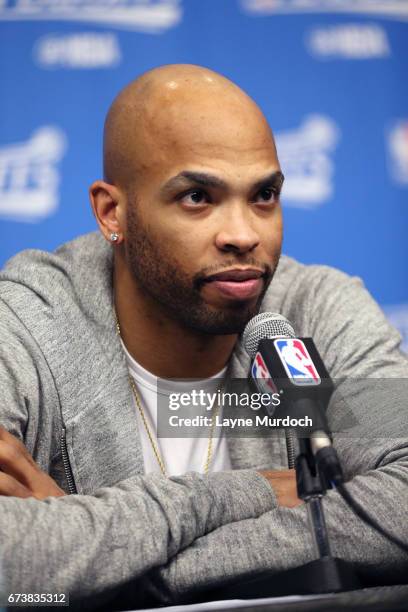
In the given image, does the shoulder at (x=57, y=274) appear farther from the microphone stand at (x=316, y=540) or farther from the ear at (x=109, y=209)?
the microphone stand at (x=316, y=540)

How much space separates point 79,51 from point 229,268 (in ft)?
4.41

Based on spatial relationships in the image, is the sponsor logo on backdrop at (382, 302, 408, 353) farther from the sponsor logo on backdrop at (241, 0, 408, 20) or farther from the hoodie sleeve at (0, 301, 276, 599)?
the hoodie sleeve at (0, 301, 276, 599)

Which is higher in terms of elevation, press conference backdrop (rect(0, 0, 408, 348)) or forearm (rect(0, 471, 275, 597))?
press conference backdrop (rect(0, 0, 408, 348))

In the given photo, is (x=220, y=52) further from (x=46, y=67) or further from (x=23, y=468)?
(x=23, y=468)

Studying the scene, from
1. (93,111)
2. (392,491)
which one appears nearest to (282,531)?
(392,491)

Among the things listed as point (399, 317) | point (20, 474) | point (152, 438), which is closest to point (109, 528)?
point (20, 474)

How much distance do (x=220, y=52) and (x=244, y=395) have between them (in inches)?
53.2

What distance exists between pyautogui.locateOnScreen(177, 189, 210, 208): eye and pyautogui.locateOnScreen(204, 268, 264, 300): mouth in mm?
154

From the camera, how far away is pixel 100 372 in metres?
1.92

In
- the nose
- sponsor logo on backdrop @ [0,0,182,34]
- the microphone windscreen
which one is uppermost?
sponsor logo on backdrop @ [0,0,182,34]

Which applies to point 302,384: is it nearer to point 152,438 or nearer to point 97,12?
point 152,438

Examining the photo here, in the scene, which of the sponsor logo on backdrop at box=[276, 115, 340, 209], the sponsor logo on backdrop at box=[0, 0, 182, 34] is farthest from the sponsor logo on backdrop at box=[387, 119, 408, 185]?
the sponsor logo on backdrop at box=[0, 0, 182, 34]

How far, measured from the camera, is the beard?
6.06ft

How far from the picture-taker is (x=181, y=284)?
6.18 feet
